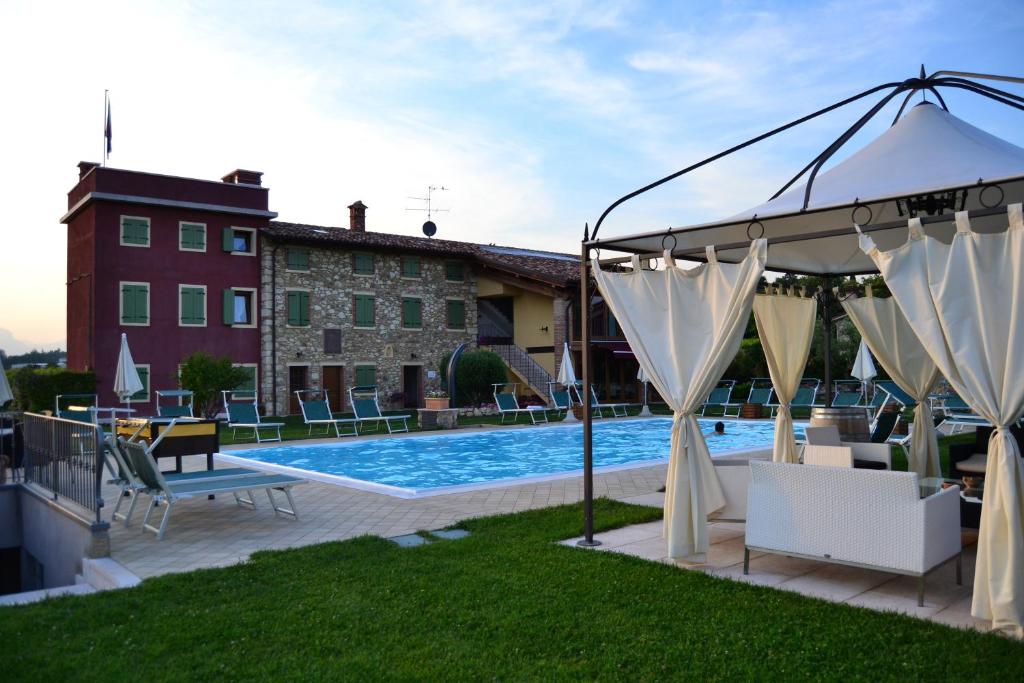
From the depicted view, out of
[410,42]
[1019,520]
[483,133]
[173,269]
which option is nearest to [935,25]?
[1019,520]

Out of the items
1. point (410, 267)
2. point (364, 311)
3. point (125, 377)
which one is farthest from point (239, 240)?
point (125, 377)

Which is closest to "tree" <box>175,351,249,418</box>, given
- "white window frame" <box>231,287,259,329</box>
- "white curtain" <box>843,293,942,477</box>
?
"white window frame" <box>231,287,259,329</box>

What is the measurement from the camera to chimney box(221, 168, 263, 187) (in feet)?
77.8

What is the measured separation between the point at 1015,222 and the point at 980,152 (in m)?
1.72

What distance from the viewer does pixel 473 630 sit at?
3.72 metres

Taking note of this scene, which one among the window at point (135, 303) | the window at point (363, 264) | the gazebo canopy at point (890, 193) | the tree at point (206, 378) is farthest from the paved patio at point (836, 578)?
the window at point (363, 264)

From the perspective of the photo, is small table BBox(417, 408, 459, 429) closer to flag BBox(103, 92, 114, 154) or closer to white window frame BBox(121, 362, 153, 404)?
white window frame BBox(121, 362, 153, 404)

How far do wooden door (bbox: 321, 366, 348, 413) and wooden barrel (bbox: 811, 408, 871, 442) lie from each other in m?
19.4

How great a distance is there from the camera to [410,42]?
9938 mm

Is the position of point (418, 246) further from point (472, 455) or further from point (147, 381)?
point (472, 455)

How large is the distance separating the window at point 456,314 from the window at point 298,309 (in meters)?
5.33

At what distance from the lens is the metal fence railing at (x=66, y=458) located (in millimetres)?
5594

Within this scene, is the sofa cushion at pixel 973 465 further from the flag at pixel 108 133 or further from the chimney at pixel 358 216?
the chimney at pixel 358 216

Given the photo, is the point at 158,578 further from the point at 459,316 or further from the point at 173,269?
the point at 459,316
